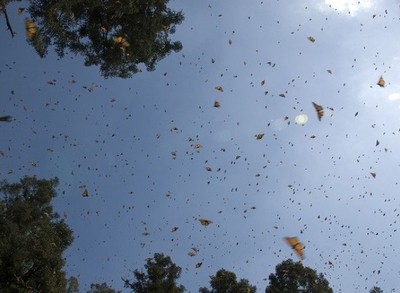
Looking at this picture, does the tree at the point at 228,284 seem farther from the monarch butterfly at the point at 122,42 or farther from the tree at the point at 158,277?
the monarch butterfly at the point at 122,42

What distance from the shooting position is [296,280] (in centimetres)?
2511

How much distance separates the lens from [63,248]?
22812 mm

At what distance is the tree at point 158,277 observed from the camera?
2363 cm

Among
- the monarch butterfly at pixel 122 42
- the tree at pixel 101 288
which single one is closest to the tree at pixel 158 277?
the tree at pixel 101 288

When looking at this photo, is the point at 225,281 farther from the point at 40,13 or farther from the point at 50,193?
the point at 40,13

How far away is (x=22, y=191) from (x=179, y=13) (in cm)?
1424

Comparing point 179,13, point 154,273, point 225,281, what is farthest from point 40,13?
point 225,281

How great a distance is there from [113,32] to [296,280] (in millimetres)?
18662

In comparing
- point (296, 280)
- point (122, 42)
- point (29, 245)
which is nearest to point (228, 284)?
A: point (296, 280)

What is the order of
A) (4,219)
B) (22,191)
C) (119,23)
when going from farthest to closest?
(22,191) < (4,219) < (119,23)

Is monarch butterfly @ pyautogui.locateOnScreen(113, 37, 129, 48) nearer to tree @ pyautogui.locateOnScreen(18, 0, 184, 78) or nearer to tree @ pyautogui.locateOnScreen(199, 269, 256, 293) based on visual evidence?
tree @ pyautogui.locateOnScreen(18, 0, 184, 78)

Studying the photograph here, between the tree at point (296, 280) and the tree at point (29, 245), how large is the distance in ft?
43.5

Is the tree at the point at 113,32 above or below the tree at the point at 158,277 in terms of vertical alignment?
above

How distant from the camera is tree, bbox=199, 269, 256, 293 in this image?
79.8ft
